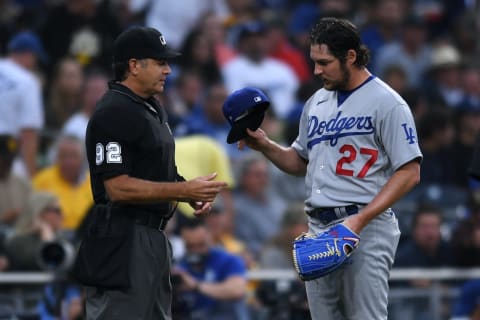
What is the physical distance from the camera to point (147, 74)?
248 inches

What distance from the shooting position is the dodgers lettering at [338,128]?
20.6ft

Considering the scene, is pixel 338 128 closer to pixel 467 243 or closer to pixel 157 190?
pixel 157 190

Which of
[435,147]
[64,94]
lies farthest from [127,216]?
[435,147]

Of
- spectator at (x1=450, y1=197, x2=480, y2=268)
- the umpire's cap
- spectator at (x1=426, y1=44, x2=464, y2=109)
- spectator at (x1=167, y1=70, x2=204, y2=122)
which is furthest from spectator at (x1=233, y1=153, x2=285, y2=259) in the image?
the umpire's cap

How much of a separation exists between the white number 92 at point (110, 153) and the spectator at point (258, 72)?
7214mm

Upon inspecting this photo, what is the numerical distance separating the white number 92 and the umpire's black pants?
39 cm

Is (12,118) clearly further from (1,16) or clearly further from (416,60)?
(416,60)

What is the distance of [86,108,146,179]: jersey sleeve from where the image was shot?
20.0ft

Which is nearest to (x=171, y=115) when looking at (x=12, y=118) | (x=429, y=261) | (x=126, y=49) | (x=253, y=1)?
(x=12, y=118)

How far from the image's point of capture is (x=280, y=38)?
14.8 metres

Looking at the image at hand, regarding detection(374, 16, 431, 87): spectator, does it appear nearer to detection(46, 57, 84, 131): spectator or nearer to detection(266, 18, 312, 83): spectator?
detection(266, 18, 312, 83): spectator

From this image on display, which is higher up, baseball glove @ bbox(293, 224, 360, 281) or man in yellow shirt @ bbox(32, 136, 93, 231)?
baseball glove @ bbox(293, 224, 360, 281)

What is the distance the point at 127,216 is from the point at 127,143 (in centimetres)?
40

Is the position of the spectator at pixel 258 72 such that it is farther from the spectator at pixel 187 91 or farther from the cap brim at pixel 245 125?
the cap brim at pixel 245 125
